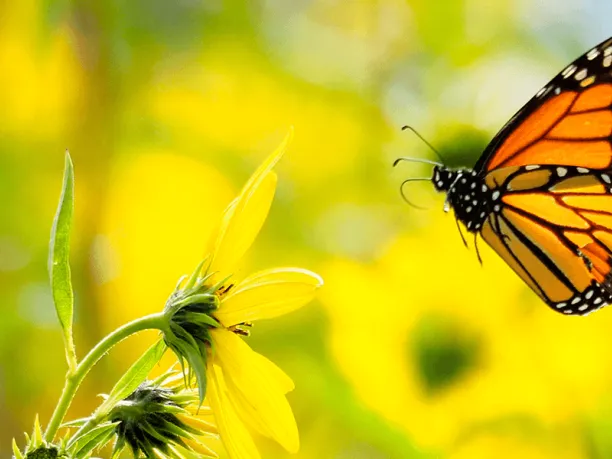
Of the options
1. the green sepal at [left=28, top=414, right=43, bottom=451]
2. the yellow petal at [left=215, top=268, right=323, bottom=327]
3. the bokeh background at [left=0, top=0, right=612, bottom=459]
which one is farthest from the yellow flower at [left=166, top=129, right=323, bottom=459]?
the bokeh background at [left=0, top=0, right=612, bottom=459]

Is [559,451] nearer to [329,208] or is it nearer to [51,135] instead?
[329,208]

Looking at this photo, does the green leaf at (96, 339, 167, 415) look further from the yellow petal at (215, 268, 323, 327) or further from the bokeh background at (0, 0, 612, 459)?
the bokeh background at (0, 0, 612, 459)

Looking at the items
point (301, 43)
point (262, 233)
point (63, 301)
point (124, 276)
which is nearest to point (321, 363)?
point (262, 233)

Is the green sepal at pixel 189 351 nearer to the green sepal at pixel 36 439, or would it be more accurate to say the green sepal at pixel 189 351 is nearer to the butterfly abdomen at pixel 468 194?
the green sepal at pixel 36 439

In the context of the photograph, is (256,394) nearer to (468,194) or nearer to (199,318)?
(199,318)

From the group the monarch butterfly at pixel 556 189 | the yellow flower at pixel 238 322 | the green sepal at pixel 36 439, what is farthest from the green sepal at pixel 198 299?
the monarch butterfly at pixel 556 189

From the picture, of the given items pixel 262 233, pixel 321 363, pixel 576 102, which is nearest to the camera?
pixel 576 102

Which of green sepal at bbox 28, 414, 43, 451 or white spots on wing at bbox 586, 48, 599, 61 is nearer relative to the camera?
green sepal at bbox 28, 414, 43, 451
